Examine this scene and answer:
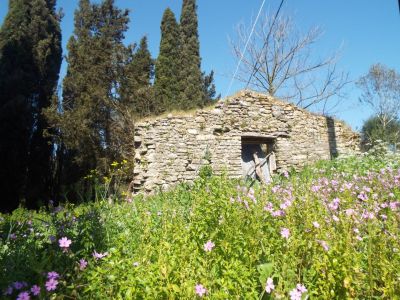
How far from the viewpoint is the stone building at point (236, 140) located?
32.1ft

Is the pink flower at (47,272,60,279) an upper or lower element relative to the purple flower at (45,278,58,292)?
upper

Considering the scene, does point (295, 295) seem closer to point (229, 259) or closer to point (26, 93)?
point (229, 259)

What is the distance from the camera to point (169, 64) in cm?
2162

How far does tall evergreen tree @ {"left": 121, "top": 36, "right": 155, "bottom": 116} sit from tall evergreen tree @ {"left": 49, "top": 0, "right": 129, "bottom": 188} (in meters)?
0.50

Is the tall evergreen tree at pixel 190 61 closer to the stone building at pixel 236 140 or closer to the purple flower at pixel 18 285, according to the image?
the stone building at pixel 236 140

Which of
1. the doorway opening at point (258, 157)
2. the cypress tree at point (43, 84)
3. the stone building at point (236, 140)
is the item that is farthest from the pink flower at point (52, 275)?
the cypress tree at point (43, 84)

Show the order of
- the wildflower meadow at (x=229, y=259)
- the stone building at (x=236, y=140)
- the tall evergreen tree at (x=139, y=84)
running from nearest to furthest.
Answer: the wildflower meadow at (x=229, y=259), the stone building at (x=236, y=140), the tall evergreen tree at (x=139, y=84)

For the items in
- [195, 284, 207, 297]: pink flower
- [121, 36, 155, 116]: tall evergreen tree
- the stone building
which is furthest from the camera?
[121, 36, 155, 116]: tall evergreen tree

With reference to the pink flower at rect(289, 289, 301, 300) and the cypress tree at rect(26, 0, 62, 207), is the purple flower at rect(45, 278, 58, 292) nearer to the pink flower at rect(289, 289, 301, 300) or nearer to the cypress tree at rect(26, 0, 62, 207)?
the pink flower at rect(289, 289, 301, 300)

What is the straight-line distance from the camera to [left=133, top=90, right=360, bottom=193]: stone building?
9.77 metres

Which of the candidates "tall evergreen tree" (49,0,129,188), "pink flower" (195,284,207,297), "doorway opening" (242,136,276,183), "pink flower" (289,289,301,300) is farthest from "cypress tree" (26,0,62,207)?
"pink flower" (289,289,301,300)

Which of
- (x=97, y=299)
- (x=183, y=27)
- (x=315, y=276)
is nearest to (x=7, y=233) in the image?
(x=97, y=299)

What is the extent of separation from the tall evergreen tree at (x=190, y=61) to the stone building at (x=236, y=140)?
967 cm

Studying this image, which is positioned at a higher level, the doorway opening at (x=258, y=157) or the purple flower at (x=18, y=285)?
the doorway opening at (x=258, y=157)
